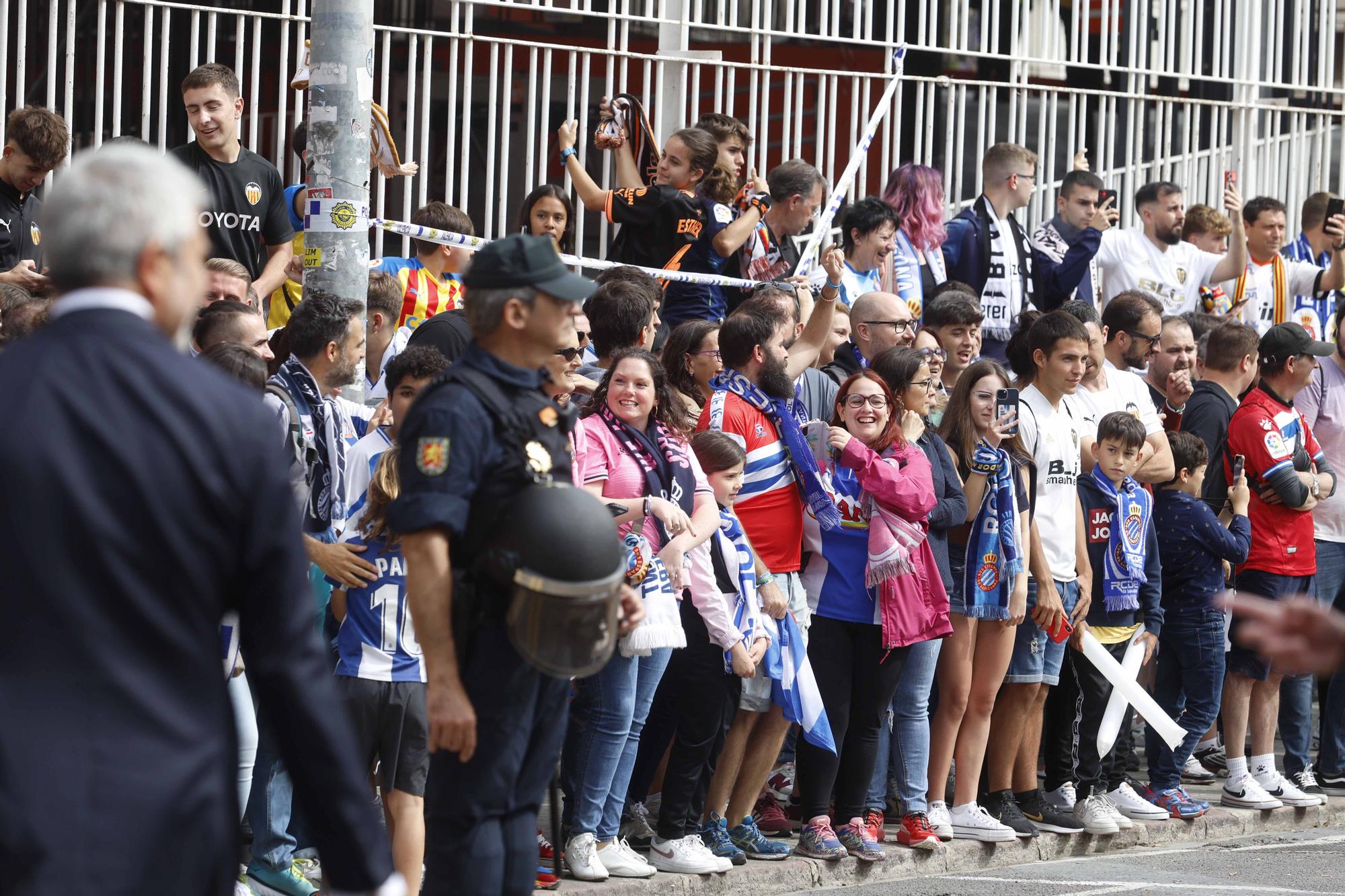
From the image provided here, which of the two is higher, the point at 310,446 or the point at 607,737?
the point at 310,446

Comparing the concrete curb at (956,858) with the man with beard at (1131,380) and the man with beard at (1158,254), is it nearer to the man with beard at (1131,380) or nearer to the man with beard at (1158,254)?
the man with beard at (1131,380)

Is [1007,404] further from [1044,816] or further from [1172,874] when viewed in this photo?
[1172,874]

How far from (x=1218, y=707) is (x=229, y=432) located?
7.59m

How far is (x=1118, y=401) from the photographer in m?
9.19

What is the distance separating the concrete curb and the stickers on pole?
263cm

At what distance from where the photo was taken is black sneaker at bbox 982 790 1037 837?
866 cm

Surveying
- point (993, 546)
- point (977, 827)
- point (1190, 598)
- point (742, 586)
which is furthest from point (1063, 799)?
point (742, 586)

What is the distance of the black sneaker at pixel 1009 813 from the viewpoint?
866 cm

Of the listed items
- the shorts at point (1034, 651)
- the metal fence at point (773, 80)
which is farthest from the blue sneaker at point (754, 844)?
the metal fence at point (773, 80)

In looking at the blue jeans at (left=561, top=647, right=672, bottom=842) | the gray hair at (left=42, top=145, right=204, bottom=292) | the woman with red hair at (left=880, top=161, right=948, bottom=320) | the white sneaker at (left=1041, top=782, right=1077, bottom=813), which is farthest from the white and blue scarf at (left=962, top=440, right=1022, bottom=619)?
the gray hair at (left=42, top=145, right=204, bottom=292)

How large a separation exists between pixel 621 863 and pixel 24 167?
389 cm

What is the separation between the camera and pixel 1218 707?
31.3 feet

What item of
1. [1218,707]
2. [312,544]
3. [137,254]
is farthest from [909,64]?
[137,254]

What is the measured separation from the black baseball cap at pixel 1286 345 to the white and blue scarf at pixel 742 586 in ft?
13.4
